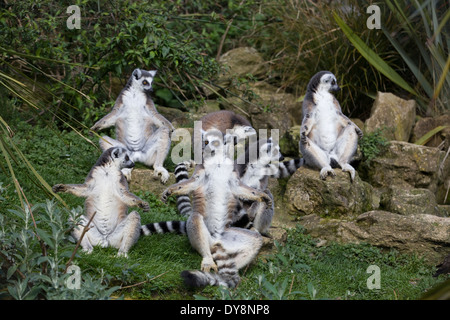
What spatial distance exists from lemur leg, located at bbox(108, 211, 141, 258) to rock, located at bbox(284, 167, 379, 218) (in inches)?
116

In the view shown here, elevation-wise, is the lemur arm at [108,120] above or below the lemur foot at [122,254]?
above

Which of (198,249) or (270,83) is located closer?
(198,249)

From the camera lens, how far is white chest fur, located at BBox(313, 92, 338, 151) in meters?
7.42

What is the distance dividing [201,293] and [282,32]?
7574 mm

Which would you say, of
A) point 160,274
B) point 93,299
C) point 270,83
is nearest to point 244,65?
point 270,83

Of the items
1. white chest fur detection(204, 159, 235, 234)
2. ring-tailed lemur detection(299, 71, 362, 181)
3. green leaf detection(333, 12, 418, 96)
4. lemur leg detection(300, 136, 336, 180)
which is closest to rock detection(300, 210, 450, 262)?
lemur leg detection(300, 136, 336, 180)

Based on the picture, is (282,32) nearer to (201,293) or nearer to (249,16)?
(249,16)

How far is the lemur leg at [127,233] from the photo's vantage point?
4.77 m

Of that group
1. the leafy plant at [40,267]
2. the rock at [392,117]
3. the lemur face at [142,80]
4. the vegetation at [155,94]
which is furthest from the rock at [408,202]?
the leafy plant at [40,267]

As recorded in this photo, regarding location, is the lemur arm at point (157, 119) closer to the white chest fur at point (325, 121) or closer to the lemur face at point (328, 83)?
the white chest fur at point (325, 121)

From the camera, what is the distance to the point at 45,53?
8.43 metres

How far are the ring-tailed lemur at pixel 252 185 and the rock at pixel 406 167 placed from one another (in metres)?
Answer: 2.38

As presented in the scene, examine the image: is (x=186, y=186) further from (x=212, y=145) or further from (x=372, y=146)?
(x=372, y=146)

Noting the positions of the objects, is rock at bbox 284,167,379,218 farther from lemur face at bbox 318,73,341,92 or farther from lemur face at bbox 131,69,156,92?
lemur face at bbox 131,69,156,92
